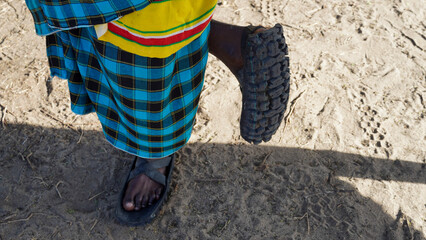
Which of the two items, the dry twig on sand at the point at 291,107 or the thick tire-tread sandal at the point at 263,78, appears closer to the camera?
the thick tire-tread sandal at the point at 263,78

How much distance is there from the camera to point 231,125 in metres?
2.14

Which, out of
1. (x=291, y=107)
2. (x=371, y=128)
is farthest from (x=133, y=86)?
(x=371, y=128)

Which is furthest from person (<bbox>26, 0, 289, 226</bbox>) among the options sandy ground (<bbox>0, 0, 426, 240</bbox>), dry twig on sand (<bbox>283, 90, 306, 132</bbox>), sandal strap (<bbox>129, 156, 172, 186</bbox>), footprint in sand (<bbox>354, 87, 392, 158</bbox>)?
footprint in sand (<bbox>354, 87, 392, 158</bbox>)

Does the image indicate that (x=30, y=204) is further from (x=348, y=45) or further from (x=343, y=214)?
(x=348, y=45)

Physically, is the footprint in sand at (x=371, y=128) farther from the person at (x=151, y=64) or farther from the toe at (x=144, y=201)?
the toe at (x=144, y=201)

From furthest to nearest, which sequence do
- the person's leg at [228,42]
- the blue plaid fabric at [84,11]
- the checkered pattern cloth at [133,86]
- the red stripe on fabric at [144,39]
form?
the person's leg at [228,42], the checkered pattern cloth at [133,86], the red stripe on fabric at [144,39], the blue plaid fabric at [84,11]

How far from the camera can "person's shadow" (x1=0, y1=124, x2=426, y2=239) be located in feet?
5.77

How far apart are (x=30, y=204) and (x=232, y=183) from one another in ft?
2.99

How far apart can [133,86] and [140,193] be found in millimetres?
648

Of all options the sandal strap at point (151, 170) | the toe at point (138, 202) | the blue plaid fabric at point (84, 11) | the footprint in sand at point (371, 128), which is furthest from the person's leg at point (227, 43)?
the footprint in sand at point (371, 128)

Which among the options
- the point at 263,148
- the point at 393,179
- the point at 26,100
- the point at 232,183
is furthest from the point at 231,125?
the point at 26,100

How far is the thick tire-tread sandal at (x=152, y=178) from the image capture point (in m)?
1.76

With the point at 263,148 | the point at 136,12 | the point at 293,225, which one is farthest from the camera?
the point at 263,148

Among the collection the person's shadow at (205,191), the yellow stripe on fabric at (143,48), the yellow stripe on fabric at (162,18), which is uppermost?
Result: the yellow stripe on fabric at (162,18)
